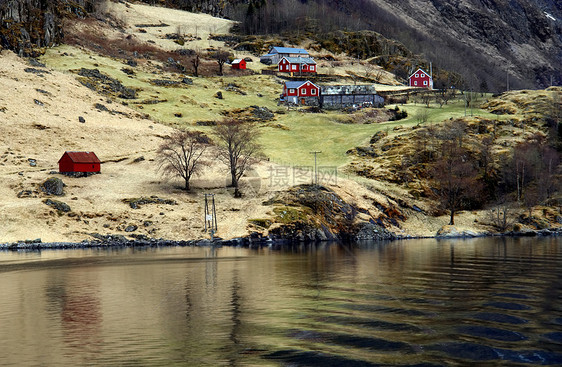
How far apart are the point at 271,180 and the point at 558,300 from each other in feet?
240

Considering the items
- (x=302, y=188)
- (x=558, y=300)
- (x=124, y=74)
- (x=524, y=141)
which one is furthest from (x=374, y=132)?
(x=558, y=300)

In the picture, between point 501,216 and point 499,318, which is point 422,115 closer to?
point 501,216

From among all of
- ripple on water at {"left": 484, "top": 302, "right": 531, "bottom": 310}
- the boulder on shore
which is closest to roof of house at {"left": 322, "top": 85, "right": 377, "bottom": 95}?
the boulder on shore

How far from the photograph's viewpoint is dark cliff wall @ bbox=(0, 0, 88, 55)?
153m

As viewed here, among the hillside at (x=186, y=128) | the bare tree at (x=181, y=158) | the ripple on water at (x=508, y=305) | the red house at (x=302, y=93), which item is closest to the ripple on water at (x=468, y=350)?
the ripple on water at (x=508, y=305)

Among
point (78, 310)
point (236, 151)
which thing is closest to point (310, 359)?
point (78, 310)

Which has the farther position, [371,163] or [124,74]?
[124,74]

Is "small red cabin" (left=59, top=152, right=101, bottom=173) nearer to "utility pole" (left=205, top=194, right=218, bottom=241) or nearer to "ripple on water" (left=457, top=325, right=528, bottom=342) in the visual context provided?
"utility pole" (left=205, top=194, right=218, bottom=241)

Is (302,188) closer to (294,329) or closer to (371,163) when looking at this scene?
(371,163)

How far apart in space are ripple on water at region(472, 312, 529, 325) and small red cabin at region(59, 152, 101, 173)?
85.4m

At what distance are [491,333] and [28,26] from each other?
173 meters

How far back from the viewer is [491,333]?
952 inches

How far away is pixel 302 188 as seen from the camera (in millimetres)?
93750

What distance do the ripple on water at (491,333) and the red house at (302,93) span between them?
483 feet
